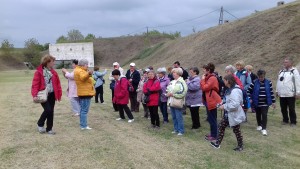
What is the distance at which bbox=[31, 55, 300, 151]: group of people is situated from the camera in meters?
7.43

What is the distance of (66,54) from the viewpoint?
2761 inches

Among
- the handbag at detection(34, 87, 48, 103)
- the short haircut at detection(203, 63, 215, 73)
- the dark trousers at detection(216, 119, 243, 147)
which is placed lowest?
the dark trousers at detection(216, 119, 243, 147)

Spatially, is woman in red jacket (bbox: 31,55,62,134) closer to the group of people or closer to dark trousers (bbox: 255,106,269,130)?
the group of people

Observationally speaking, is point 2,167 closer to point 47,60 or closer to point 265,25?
point 47,60

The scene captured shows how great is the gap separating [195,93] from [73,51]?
6366 cm

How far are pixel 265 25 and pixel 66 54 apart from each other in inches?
2011

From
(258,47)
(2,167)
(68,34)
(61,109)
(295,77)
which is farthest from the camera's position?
(68,34)

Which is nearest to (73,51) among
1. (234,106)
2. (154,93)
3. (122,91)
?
(122,91)

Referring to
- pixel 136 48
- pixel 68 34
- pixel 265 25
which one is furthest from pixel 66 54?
pixel 265 25

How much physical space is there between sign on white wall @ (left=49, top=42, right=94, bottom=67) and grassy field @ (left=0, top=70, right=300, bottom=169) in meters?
60.4

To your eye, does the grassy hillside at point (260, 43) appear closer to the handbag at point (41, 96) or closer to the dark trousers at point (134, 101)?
the dark trousers at point (134, 101)

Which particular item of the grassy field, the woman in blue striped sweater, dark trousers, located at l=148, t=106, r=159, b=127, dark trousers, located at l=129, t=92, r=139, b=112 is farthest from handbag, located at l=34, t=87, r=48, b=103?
the woman in blue striped sweater

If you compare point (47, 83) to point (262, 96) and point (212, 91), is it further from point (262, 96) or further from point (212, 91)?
point (262, 96)

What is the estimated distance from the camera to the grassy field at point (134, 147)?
646 cm
